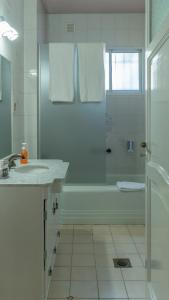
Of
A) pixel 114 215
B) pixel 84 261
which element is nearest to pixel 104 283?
pixel 84 261

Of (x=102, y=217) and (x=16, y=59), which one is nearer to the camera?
(x=16, y=59)

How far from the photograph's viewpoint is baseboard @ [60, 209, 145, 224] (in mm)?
3588

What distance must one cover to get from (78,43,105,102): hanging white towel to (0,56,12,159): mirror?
107 cm

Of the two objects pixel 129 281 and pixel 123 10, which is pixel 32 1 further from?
pixel 129 281

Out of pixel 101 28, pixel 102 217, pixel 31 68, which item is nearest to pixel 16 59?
pixel 31 68

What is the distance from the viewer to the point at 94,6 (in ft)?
13.7

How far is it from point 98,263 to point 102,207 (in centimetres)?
98

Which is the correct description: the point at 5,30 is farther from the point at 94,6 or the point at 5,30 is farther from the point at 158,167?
the point at 94,6

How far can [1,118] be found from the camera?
104 inches

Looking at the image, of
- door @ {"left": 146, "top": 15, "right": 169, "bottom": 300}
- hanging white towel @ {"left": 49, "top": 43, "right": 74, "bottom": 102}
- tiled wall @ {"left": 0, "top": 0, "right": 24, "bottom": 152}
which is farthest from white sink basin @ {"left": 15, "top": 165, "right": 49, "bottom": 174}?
hanging white towel @ {"left": 49, "top": 43, "right": 74, "bottom": 102}

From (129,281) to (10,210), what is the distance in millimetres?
1109

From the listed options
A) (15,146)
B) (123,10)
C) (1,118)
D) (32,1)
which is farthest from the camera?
(123,10)

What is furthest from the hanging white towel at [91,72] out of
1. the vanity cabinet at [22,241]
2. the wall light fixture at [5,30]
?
the vanity cabinet at [22,241]

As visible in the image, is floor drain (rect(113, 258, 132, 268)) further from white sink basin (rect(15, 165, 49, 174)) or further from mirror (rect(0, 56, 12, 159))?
mirror (rect(0, 56, 12, 159))
